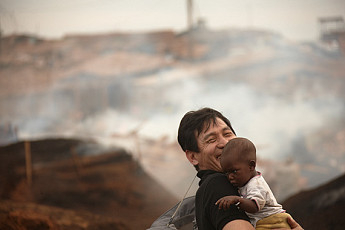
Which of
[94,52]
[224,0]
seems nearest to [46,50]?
[94,52]

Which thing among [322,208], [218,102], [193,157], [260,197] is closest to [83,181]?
[218,102]

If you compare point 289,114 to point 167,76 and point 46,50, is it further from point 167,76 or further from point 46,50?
point 46,50

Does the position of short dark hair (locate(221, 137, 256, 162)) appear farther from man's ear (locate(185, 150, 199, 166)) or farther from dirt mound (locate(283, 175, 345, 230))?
dirt mound (locate(283, 175, 345, 230))

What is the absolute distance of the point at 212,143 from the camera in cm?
253

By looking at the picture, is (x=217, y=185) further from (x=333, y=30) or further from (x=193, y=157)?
(x=333, y=30)

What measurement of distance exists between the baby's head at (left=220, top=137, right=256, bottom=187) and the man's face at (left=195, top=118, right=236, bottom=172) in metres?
0.25

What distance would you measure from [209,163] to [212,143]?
114 mm

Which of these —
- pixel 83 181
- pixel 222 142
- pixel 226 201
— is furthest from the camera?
pixel 83 181

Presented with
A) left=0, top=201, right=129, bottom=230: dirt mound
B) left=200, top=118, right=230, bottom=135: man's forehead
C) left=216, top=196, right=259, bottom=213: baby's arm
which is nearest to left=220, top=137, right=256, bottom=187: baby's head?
left=216, top=196, right=259, bottom=213: baby's arm

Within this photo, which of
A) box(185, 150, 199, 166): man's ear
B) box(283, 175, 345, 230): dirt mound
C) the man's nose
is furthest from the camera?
box(283, 175, 345, 230): dirt mound

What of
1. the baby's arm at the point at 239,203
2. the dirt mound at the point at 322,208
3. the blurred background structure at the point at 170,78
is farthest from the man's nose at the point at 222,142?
the blurred background structure at the point at 170,78

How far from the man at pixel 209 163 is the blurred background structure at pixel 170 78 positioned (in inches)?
328

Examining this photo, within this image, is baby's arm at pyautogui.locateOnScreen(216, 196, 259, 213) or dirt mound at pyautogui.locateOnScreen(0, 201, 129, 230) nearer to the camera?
baby's arm at pyautogui.locateOnScreen(216, 196, 259, 213)

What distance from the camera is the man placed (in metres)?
2.09
